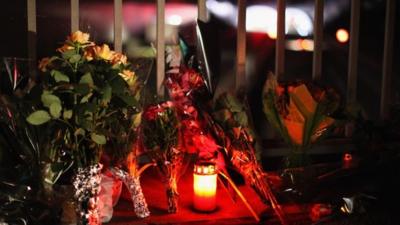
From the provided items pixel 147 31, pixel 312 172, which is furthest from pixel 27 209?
pixel 147 31

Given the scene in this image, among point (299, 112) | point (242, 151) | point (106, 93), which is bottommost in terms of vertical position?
point (242, 151)

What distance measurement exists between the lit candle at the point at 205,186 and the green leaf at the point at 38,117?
58 cm

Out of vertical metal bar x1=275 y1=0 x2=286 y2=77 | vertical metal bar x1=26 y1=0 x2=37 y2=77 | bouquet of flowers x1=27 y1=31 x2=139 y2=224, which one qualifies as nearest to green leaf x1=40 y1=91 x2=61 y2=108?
bouquet of flowers x1=27 y1=31 x2=139 y2=224

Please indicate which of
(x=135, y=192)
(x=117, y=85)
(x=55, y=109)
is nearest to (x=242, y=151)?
(x=135, y=192)

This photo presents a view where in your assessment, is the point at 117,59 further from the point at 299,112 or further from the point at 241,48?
the point at 241,48

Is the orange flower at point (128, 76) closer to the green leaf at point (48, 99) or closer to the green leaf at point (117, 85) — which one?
the green leaf at point (117, 85)

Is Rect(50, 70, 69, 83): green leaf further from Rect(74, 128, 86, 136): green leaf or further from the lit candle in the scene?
the lit candle

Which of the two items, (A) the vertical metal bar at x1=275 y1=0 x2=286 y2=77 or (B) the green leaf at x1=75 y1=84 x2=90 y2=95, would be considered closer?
(B) the green leaf at x1=75 y1=84 x2=90 y2=95

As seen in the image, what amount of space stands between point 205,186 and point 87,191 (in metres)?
0.45

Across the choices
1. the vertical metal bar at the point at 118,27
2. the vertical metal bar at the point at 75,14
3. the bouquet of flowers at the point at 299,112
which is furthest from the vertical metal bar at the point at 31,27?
the bouquet of flowers at the point at 299,112

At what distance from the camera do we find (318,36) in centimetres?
224

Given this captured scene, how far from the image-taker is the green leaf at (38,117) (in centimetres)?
112

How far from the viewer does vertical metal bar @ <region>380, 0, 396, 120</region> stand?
7.59 ft

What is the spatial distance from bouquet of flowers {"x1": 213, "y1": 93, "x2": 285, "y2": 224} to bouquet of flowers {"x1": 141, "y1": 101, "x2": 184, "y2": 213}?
0.49 feet
